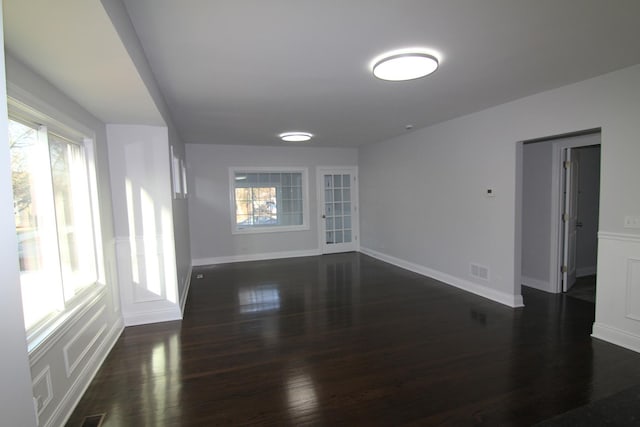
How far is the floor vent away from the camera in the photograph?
77.8 inches

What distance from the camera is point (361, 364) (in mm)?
2598

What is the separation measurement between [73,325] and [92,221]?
1.02 m

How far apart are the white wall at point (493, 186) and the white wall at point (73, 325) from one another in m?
4.17

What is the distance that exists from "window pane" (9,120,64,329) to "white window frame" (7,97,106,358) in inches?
2.2

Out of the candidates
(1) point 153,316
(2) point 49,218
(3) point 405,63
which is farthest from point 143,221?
(3) point 405,63

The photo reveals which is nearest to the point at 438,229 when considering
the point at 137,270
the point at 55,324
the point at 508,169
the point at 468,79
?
the point at 508,169

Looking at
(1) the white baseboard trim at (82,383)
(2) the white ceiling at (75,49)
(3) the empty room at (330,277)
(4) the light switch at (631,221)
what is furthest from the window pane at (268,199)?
(4) the light switch at (631,221)

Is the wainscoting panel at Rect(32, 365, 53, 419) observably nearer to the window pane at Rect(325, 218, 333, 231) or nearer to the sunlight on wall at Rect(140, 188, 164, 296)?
the sunlight on wall at Rect(140, 188, 164, 296)

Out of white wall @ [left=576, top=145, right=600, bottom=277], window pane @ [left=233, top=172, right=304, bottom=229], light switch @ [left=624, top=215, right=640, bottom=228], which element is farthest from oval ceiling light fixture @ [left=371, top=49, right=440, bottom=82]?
window pane @ [left=233, top=172, right=304, bottom=229]

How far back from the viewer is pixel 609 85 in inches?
112

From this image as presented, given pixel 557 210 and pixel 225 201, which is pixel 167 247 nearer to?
pixel 225 201

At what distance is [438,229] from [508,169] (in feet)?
4.84

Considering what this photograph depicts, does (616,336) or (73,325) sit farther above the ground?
(73,325)

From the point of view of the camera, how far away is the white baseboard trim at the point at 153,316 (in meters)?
3.51
